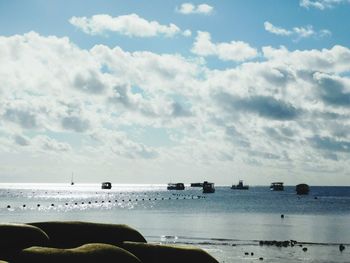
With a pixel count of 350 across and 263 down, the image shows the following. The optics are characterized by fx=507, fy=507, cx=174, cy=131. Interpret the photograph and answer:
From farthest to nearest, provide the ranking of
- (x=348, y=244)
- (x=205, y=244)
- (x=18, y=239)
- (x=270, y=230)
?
1. (x=270, y=230)
2. (x=348, y=244)
3. (x=205, y=244)
4. (x=18, y=239)

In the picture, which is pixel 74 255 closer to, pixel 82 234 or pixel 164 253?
pixel 164 253

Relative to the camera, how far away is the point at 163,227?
82.1 m

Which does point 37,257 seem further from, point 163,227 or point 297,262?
Answer: point 163,227

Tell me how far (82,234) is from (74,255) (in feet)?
17.0

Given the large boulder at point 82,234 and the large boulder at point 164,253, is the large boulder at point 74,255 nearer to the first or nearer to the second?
the large boulder at point 164,253

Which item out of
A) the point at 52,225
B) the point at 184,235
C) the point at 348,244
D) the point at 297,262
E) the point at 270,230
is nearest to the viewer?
the point at 52,225

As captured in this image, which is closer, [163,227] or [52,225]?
[52,225]

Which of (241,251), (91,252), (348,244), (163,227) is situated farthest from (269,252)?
(91,252)

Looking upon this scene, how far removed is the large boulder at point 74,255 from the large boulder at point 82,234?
404cm

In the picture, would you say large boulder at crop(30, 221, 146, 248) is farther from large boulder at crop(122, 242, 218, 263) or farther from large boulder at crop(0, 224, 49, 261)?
large boulder at crop(122, 242, 218, 263)

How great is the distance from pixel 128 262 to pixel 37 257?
10.1 feet

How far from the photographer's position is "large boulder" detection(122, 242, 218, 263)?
63.5 ft

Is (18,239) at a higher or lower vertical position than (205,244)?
higher

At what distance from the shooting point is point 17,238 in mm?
19188
